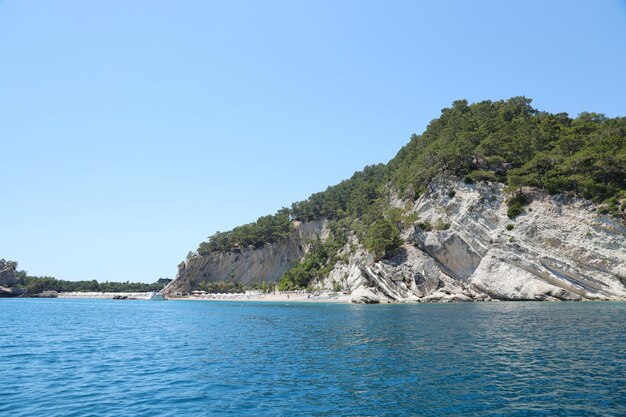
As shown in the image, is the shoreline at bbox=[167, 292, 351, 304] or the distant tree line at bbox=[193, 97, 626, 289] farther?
the shoreline at bbox=[167, 292, 351, 304]

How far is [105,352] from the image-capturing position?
25688 millimetres

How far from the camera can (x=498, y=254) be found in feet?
234

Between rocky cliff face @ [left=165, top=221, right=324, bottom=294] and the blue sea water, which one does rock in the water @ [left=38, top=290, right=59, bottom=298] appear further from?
the blue sea water

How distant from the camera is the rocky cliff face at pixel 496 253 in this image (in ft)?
210

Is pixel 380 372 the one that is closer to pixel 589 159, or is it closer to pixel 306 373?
pixel 306 373

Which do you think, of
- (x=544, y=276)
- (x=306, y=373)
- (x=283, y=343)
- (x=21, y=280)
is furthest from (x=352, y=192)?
(x=21, y=280)

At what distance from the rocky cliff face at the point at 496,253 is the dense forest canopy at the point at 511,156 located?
3.29 metres

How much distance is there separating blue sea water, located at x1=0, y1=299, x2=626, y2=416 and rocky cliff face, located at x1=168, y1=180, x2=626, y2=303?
35.3 metres

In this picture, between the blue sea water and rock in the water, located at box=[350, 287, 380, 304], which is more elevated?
rock in the water, located at box=[350, 287, 380, 304]

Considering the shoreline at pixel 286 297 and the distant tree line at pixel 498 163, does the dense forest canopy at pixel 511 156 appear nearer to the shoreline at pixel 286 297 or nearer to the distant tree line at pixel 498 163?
the distant tree line at pixel 498 163

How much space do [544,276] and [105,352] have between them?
6276 centimetres

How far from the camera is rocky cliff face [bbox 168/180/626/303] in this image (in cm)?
6400

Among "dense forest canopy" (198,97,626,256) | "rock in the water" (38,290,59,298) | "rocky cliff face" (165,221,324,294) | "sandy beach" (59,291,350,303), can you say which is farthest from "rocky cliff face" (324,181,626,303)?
"rock in the water" (38,290,59,298)

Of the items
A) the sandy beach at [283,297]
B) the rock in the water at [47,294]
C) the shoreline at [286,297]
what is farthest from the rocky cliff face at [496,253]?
the rock in the water at [47,294]
